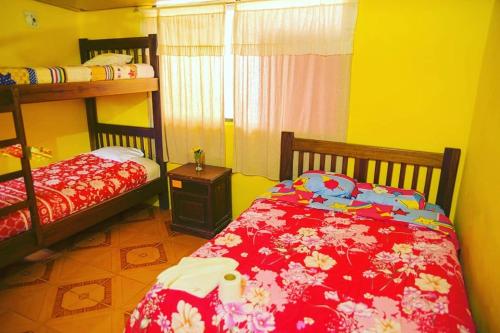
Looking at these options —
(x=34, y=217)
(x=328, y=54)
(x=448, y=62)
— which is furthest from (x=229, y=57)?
(x=34, y=217)

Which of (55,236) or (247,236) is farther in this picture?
(55,236)

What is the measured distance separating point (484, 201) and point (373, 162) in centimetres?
110

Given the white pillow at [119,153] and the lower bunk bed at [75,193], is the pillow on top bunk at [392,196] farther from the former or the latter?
the white pillow at [119,153]

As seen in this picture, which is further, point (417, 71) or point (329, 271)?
point (417, 71)

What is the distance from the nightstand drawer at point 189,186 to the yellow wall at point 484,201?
2142mm

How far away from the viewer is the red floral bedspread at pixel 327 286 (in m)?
1.41

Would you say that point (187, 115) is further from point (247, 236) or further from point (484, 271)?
point (484, 271)

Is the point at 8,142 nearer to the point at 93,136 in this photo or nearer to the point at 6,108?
the point at 6,108

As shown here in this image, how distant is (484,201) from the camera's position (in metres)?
1.89

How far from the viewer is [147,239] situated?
339cm

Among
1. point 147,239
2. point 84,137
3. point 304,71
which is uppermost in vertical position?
point 304,71

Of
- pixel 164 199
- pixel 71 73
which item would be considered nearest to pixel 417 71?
pixel 71 73

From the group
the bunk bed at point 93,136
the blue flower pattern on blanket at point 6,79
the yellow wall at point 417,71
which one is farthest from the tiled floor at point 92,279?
the yellow wall at point 417,71

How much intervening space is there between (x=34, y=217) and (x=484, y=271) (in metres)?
2.90
